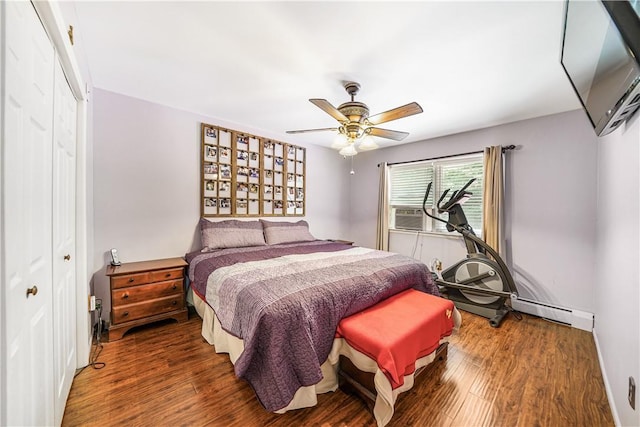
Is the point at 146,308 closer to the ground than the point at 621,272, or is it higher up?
closer to the ground

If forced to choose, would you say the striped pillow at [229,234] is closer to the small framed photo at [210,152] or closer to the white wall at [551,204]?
the small framed photo at [210,152]

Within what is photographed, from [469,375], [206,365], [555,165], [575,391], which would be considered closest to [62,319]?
[206,365]

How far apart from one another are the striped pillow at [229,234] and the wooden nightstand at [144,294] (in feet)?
1.35

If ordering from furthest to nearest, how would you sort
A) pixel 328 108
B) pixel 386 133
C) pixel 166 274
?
pixel 386 133 < pixel 166 274 < pixel 328 108

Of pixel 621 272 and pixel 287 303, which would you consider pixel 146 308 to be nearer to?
pixel 287 303

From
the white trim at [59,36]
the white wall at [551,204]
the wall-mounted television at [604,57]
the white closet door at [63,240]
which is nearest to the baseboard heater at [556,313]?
the white wall at [551,204]

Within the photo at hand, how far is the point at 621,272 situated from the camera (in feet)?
4.99

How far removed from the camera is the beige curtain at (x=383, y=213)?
4477mm

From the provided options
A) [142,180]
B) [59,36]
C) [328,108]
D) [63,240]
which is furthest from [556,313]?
[142,180]

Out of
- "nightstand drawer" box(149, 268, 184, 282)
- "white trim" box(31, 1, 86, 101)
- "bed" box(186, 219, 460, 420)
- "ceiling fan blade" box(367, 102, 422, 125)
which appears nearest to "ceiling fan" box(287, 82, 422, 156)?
"ceiling fan blade" box(367, 102, 422, 125)

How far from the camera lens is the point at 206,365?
1.96 meters

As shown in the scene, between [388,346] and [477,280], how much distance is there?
2.20 meters

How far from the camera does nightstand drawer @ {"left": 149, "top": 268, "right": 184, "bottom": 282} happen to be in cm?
247

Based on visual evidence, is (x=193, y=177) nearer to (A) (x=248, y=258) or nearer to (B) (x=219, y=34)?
(A) (x=248, y=258)
